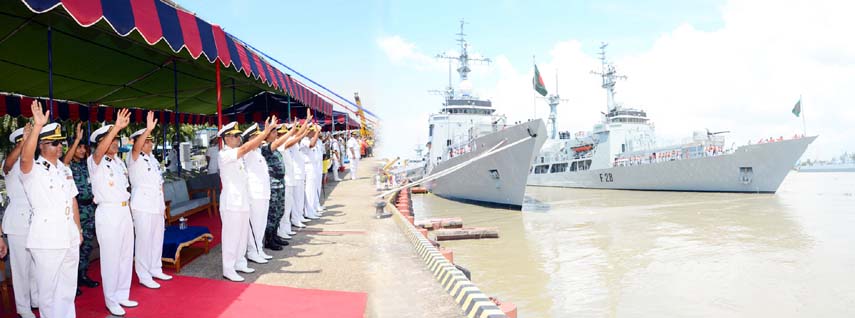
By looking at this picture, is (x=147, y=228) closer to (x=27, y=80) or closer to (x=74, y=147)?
(x=74, y=147)

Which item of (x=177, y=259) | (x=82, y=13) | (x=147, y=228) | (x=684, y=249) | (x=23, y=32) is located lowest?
(x=684, y=249)

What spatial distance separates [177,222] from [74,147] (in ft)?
9.93

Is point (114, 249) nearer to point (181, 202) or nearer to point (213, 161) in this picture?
point (181, 202)

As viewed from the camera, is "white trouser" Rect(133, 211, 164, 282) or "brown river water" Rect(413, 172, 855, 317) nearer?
"white trouser" Rect(133, 211, 164, 282)

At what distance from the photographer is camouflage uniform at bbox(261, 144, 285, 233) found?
5.12 metres

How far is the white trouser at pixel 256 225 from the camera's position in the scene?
4.50 m

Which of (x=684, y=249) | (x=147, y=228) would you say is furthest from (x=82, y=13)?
(x=684, y=249)

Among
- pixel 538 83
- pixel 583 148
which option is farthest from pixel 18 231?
pixel 583 148

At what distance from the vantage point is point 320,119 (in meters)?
13.9

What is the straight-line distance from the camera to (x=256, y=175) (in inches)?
172

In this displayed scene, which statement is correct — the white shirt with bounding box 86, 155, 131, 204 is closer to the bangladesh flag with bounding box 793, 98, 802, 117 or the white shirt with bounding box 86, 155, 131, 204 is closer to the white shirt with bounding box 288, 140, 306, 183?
the white shirt with bounding box 288, 140, 306, 183

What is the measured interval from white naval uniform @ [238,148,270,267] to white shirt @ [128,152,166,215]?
29.6 inches

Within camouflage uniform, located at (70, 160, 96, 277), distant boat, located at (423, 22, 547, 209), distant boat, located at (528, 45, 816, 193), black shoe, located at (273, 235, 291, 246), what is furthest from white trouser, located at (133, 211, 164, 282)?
distant boat, located at (528, 45, 816, 193)

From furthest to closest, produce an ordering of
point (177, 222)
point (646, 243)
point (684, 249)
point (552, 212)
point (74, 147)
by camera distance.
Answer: point (552, 212) < point (646, 243) < point (684, 249) < point (177, 222) < point (74, 147)
